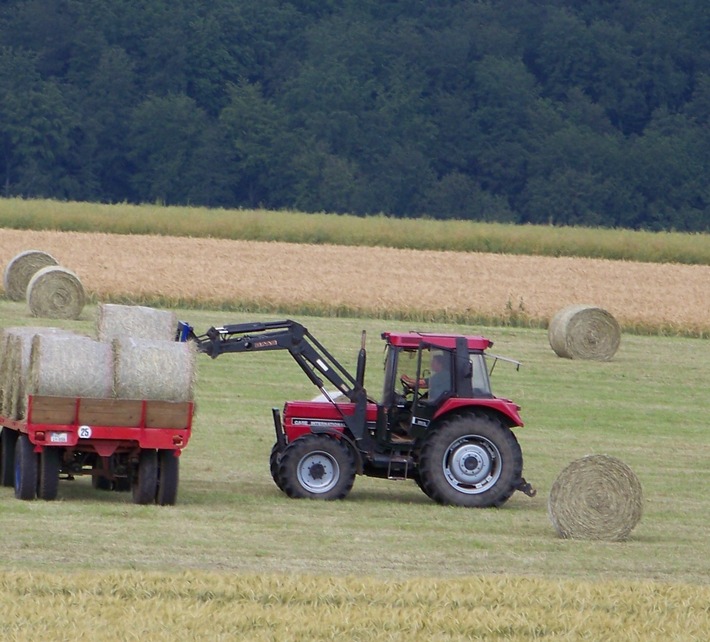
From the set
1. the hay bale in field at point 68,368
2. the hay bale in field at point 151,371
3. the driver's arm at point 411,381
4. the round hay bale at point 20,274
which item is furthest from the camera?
the round hay bale at point 20,274

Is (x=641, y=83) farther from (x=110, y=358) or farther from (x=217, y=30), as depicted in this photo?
(x=110, y=358)

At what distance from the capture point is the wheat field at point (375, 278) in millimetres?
28516

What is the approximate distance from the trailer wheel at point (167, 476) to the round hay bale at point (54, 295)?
12724mm

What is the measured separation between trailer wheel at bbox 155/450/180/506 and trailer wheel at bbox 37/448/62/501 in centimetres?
82

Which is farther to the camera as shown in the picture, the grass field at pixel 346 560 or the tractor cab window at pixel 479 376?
the tractor cab window at pixel 479 376

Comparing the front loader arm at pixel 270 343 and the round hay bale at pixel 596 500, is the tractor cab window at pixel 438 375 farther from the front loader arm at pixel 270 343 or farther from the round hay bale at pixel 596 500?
the round hay bale at pixel 596 500

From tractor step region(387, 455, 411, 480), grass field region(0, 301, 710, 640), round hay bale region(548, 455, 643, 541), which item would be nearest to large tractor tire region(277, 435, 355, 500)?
grass field region(0, 301, 710, 640)

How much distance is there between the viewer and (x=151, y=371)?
40.3ft

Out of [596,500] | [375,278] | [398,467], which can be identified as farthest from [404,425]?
[375,278]

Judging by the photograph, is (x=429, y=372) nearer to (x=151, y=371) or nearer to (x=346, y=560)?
(x=151, y=371)

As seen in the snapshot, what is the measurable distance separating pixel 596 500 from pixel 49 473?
14.2 ft

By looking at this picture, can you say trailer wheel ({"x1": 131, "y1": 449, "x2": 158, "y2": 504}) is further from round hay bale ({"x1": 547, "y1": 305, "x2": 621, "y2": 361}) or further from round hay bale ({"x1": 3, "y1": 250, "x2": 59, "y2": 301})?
round hay bale ({"x1": 3, "y1": 250, "x2": 59, "y2": 301})

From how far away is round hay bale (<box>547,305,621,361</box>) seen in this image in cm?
2455

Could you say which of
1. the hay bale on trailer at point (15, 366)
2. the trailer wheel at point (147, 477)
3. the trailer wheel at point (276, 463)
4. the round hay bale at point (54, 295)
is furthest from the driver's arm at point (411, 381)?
the round hay bale at point (54, 295)
